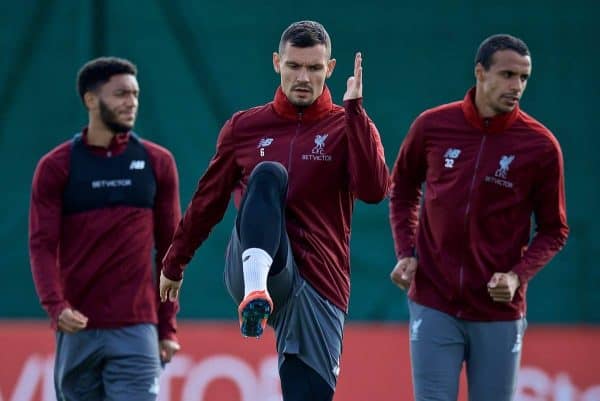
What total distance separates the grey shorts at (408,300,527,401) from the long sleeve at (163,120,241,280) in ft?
3.51

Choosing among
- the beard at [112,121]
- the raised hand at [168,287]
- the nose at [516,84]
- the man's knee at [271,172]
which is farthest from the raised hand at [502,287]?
the beard at [112,121]

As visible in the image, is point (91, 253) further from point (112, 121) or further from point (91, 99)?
point (91, 99)

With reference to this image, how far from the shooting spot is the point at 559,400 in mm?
8312

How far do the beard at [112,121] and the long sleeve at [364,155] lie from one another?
1.68 meters

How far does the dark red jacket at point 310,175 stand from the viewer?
5.51m

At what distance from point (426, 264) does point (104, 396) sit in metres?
1.71

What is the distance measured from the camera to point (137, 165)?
679 centimetres

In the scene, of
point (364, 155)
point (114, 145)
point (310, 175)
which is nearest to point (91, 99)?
point (114, 145)

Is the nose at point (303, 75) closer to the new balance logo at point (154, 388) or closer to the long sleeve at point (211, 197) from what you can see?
the long sleeve at point (211, 197)

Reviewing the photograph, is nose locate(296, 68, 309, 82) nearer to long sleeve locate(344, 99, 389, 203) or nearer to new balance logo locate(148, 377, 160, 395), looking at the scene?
long sleeve locate(344, 99, 389, 203)

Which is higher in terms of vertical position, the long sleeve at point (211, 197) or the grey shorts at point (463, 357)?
the long sleeve at point (211, 197)

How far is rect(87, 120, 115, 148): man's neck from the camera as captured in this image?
6824 millimetres

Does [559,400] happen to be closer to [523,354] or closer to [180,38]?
[523,354]

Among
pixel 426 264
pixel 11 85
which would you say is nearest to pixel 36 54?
pixel 11 85
